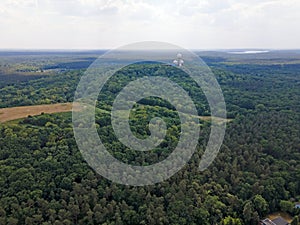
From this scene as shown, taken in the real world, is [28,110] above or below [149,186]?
above

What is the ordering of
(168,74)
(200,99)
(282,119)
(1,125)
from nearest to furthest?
(1,125), (282,119), (200,99), (168,74)

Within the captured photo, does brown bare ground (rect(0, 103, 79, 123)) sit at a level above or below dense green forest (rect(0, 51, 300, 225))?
above

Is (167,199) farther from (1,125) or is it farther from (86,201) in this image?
(1,125)

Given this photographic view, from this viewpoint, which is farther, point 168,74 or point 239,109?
point 168,74

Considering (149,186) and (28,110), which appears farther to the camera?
(28,110)

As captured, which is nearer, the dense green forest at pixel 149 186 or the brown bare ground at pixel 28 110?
the dense green forest at pixel 149 186

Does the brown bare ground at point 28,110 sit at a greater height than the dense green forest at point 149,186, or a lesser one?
greater

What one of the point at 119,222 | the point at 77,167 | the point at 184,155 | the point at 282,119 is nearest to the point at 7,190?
the point at 77,167

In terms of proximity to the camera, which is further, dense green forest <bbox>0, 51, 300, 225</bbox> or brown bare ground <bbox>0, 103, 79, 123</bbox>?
brown bare ground <bbox>0, 103, 79, 123</bbox>
